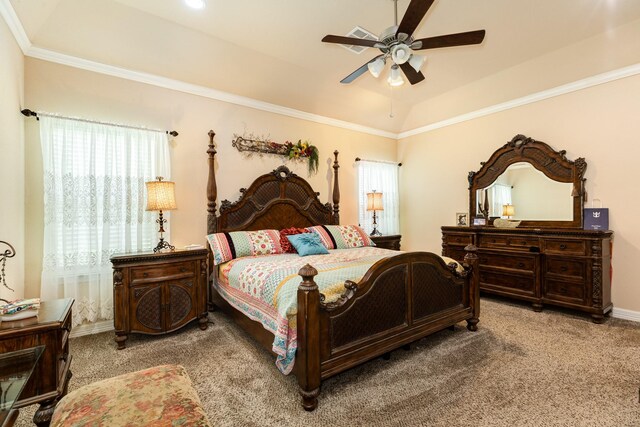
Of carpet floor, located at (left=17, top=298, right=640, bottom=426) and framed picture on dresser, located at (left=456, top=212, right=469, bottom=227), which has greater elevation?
framed picture on dresser, located at (left=456, top=212, right=469, bottom=227)

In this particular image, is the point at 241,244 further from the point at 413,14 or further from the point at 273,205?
the point at 413,14

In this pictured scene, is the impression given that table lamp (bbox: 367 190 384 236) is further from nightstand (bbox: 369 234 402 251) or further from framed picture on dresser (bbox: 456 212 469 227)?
framed picture on dresser (bbox: 456 212 469 227)

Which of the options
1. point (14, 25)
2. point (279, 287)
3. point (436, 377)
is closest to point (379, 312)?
point (436, 377)

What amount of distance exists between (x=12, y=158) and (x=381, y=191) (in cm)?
492

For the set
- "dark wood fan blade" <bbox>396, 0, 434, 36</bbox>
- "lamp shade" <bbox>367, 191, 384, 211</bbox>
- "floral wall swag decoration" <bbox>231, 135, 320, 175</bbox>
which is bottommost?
"lamp shade" <bbox>367, 191, 384, 211</bbox>

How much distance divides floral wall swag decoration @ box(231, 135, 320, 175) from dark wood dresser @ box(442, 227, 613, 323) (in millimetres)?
2545

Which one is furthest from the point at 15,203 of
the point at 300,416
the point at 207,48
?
the point at 300,416

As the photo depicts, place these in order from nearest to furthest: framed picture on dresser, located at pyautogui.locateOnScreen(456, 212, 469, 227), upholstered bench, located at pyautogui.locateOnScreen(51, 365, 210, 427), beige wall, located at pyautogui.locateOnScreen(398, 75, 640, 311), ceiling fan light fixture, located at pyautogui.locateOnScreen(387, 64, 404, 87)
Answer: upholstered bench, located at pyautogui.locateOnScreen(51, 365, 210, 427) → ceiling fan light fixture, located at pyautogui.locateOnScreen(387, 64, 404, 87) → beige wall, located at pyautogui.locateOnScreen(398, 75, 640, 311) → framed picture on dresser, located at pyautogui.locateOnScreen(456, 212, 469, 227)

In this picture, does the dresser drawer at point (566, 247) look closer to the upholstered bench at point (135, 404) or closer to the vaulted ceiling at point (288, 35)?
the vaulted ceiling at point (288, 35)

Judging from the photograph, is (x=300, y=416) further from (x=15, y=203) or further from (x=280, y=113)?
(x=280, y=113)

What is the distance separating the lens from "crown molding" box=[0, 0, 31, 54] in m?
2.28

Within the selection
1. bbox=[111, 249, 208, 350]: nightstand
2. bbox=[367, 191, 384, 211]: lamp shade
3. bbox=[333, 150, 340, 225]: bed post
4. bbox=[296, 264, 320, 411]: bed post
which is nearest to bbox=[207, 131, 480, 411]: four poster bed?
bbox=[296, 264, 320, 411]: bed post

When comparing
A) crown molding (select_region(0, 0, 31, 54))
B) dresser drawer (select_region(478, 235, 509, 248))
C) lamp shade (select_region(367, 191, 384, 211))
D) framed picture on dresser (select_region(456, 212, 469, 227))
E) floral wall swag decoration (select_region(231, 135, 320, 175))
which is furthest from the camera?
lamp shade (select_region(367, 191, 384, 211))

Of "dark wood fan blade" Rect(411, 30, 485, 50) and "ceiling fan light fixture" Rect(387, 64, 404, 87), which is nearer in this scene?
"dark wood fan blade" Rect(411, 30, 485, 50)
